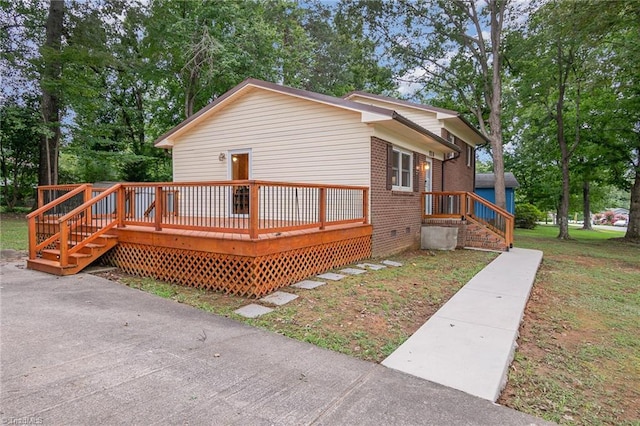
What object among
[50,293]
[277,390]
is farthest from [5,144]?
[277,390]

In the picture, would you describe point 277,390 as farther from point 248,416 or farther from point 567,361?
point 567,361

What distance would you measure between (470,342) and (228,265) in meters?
3.54

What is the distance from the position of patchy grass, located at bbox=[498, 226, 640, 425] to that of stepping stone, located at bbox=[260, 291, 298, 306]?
2912 millimetres

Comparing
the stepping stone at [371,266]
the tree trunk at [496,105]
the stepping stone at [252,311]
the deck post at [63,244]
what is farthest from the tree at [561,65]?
the deck post at [63,244]

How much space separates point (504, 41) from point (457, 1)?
289cm

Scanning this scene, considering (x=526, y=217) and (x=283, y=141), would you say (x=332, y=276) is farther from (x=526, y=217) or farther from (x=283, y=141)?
(x=526, y=217)

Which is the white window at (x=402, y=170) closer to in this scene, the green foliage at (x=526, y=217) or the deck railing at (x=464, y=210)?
the deck railing at (x=464, y=210)

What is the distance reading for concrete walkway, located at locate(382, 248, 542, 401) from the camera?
2.91 metres

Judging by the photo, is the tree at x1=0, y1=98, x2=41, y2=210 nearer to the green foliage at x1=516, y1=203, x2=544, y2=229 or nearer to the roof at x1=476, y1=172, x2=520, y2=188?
the roof at x1=476, y1=172, x2=520, y2=188

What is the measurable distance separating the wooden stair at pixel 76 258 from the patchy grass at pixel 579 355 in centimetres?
681

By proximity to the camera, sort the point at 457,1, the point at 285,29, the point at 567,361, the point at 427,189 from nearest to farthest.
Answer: the point at 567,361, the point at 427,189, the point at 457,1, the point at 285,29

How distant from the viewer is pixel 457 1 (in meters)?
15.1

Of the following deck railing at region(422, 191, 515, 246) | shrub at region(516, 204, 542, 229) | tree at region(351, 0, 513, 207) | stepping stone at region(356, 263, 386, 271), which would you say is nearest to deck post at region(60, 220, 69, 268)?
stepping stone at region(356, 263, 386, 271)

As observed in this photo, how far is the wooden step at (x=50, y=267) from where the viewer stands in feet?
19.8
